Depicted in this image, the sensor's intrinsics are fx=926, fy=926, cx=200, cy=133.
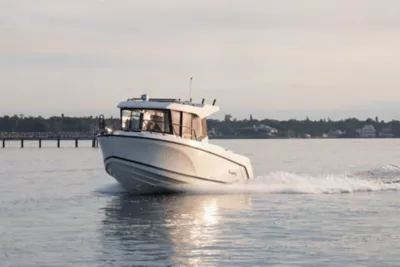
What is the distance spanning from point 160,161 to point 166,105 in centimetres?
218

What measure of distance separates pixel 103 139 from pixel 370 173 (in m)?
23.4

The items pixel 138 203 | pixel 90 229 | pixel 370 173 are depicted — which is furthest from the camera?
pixel 370 173

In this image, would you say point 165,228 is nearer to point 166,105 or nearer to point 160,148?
point 160,148

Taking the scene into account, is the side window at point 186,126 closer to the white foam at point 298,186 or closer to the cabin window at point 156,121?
the cabin window at point 156,121

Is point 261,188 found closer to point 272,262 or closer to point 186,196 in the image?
point 186,196

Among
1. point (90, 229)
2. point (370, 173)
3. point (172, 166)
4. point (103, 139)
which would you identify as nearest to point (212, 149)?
point (172, 166)

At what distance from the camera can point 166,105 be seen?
34562 mm

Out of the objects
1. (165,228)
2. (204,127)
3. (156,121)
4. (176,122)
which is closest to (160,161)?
(156,121)

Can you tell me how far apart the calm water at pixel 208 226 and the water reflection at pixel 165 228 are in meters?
0.03

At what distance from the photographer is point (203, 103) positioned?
37.0 meters

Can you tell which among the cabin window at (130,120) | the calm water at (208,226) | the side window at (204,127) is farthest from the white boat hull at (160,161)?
the side window at (204,127)

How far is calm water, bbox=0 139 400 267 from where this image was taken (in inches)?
763

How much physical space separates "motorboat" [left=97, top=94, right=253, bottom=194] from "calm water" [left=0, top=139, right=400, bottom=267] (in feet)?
2.53

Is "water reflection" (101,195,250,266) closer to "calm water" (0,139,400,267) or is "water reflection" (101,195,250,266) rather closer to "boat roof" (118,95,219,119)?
"calm water" (0,139,400,267)
